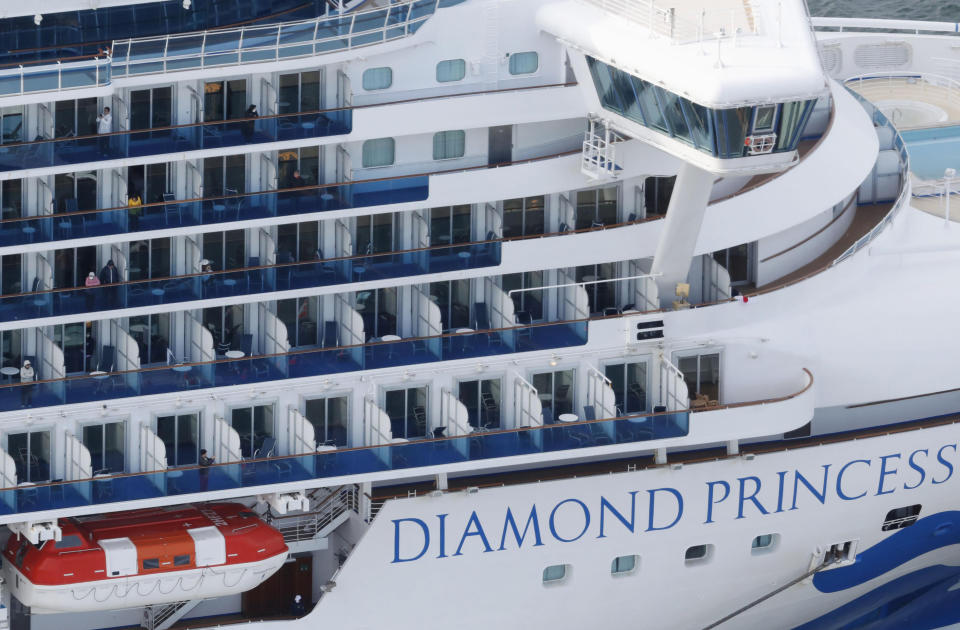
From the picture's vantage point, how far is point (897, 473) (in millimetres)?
44656

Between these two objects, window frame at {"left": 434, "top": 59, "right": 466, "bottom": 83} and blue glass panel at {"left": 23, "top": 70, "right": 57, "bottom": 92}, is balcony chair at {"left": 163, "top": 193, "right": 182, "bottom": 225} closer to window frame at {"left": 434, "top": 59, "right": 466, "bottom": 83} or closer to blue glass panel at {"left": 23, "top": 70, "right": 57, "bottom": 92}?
blue glass panel at {"left": 23, "top": 70, "right": 57, "bottom": 92}

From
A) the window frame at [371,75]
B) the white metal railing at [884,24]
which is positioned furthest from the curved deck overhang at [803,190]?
the white metal railing at [884,24]

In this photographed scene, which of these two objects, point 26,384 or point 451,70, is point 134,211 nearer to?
point 26,384

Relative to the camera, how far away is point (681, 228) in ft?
136

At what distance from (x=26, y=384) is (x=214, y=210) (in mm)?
4429

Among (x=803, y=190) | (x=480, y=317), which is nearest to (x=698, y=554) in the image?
(x=480, y=317)

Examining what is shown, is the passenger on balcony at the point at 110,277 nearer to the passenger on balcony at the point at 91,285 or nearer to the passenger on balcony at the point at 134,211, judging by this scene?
the passenger on balcony at the point at 91,285

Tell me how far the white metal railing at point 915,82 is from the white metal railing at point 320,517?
57.3ft

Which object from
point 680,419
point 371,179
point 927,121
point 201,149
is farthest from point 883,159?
point 201,149

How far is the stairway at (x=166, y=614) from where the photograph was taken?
41.7 m

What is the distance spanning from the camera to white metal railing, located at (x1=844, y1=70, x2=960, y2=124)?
53062 mm

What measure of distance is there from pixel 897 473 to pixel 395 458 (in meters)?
10.3

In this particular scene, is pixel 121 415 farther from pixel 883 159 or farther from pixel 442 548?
pixel 883 159

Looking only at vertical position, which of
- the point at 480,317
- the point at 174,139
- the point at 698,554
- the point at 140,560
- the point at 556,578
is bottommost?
the point at 556,578
